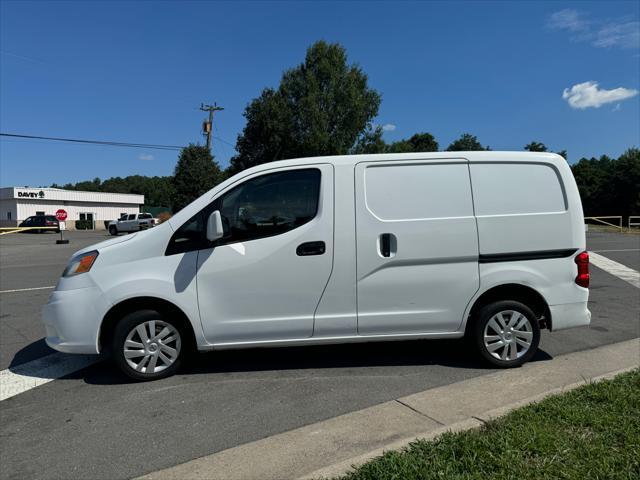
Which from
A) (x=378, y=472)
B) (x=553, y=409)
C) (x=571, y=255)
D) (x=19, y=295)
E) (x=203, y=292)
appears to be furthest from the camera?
(x=19, y=295)

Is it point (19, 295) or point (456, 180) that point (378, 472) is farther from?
point (19, 295)

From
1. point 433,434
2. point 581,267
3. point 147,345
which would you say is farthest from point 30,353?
point 581,267

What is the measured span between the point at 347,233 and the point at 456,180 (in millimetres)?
1180

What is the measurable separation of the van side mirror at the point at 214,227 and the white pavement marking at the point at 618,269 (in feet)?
28.7

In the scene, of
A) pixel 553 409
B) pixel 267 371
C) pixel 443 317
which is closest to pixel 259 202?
pixel 267 371

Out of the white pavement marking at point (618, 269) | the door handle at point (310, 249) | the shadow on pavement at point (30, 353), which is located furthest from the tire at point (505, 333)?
the white pavement marking at point (618, 269)

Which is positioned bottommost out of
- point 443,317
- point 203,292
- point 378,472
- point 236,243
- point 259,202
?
point 378,472

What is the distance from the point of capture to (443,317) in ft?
14.6

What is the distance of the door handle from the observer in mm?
4207

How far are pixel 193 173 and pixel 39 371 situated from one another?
37.1 metres

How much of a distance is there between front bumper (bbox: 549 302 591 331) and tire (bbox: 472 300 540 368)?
0.63 ft

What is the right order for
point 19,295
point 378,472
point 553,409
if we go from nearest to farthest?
point 378,472 → point 553,409 → point 19,295

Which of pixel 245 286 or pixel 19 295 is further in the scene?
pixel 19 295

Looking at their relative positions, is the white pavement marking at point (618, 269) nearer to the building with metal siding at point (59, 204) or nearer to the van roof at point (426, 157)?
the van roof at point (426, 157)
